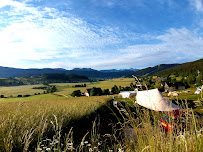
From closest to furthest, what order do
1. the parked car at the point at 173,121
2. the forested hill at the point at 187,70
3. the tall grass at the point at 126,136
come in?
the tall grass at the point at 126,136 → the parked car at the point at 173,121 → the forested hill at the point at 187,70

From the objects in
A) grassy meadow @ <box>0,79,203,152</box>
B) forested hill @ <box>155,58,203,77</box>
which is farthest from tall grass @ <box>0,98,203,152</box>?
forested hill @ <box>155,58,203,77</box>

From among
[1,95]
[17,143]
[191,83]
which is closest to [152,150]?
[17,143]

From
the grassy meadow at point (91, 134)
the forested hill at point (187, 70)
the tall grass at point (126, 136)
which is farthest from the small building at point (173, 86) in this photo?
the tall grass at point (126, 136)

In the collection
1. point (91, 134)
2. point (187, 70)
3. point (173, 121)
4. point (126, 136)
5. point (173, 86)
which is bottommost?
point (173, 86)

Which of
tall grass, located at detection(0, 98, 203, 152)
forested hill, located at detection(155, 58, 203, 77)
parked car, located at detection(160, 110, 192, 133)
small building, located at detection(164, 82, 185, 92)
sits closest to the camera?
tall grass, located at detection(0, 98, 203, 152)

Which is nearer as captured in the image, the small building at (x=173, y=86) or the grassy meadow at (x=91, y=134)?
the grassy meadow at (x=91, y=134)

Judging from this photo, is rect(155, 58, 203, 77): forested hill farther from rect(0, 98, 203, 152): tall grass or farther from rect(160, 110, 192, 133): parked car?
rect(0, 98, 203, 152): tall grass

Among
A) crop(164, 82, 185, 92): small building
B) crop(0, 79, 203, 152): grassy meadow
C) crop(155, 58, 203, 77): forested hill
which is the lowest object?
crop(164, 82, 185, 92): small building

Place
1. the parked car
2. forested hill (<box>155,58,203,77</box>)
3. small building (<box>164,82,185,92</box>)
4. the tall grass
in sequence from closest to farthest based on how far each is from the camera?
the tall grass → the parked car → small building (<box>164,82,185,92</box>) → forested hill (<box>155,58,203,77</box>)

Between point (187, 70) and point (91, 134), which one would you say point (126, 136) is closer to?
point (91, 134)

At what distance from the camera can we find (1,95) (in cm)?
2888

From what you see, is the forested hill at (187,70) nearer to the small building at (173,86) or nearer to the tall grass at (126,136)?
the small building at (173,86)

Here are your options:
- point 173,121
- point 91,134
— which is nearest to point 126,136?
point 91,134

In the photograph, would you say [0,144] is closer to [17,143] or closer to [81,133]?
[17,143]
